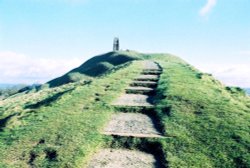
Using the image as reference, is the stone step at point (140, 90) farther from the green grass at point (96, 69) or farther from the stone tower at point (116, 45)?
the stone tower at point (116, 45)

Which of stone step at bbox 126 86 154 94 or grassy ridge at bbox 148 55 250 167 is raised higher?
stone step at bbox 126 86 154 94

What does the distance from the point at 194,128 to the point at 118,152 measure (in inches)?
153

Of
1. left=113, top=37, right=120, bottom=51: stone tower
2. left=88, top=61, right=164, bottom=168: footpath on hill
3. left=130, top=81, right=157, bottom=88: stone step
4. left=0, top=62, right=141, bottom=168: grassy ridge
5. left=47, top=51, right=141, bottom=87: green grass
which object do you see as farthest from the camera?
left=113, top=37, right=120, bottom=51: stone tower

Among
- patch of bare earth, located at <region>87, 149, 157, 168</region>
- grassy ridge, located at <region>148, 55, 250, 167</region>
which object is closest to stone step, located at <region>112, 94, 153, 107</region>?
grassy ridge, located at <region>148, 55, 250, 167</region>

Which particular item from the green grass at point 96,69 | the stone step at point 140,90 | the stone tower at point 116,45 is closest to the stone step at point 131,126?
the stone step at point 140,90

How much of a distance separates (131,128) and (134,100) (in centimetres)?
583

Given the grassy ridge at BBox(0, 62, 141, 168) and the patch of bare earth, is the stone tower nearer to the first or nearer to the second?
the grassy ridge at BBox(0, 62, 141, 168)

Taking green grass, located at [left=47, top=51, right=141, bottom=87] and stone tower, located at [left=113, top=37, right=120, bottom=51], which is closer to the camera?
green grass, located at [left=47, top=51, right=141, bottom=87]

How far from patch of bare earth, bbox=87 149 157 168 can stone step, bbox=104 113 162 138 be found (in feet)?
4.54

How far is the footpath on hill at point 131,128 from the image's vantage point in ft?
37.4

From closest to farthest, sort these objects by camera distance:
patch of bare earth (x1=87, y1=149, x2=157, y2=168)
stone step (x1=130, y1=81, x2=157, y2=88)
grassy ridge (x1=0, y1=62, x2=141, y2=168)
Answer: patch of bare earth (x1=87, y1=149, x2=157, y2=168), grassy ridge (x1=0, y1=62, x2=141, y2=168), stone step (x1=130, y1=81, x2=157, y2=88)

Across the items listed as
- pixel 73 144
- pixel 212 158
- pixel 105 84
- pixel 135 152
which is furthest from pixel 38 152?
pixel 105 84

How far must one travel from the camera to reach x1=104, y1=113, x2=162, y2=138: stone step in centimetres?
1395

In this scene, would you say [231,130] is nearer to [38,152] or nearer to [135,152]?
[135,152]
